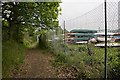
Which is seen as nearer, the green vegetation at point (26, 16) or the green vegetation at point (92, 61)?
the green vegetation at point (92, 61)

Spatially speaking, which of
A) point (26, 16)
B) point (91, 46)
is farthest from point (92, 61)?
point (26, 16)

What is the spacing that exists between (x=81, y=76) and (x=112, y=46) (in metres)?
1.36

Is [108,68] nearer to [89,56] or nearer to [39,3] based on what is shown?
[89,56]

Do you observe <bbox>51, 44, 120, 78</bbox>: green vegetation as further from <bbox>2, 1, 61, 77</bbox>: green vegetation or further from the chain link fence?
<bbox>2, 1, 61, 77</bbox>: green vegetation

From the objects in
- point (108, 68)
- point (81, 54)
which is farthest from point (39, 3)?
point (108, 68)

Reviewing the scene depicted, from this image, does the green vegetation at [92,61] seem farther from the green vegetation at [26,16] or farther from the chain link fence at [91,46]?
the green vegetation at [26,16]

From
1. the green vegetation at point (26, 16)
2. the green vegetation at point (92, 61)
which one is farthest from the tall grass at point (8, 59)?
the green vegetation at point (92, 61)

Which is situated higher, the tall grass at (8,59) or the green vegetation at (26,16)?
the green vegetation at (26,16)

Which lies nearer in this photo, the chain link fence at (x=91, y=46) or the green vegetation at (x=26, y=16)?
the chain link fence at (x=91, y=46)

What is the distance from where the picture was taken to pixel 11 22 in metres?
12.0

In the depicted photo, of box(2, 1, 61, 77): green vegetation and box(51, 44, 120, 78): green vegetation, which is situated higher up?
box(2, 1, 61, 77): green vegetation

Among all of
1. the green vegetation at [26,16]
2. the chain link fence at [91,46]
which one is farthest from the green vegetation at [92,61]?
the green vegetation at [26,16]

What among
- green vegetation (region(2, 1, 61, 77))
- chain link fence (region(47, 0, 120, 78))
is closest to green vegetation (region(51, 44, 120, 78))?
chain link fence (region(47, 0, 120, 78))

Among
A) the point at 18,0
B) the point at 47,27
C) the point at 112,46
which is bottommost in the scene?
the point at 112,46
